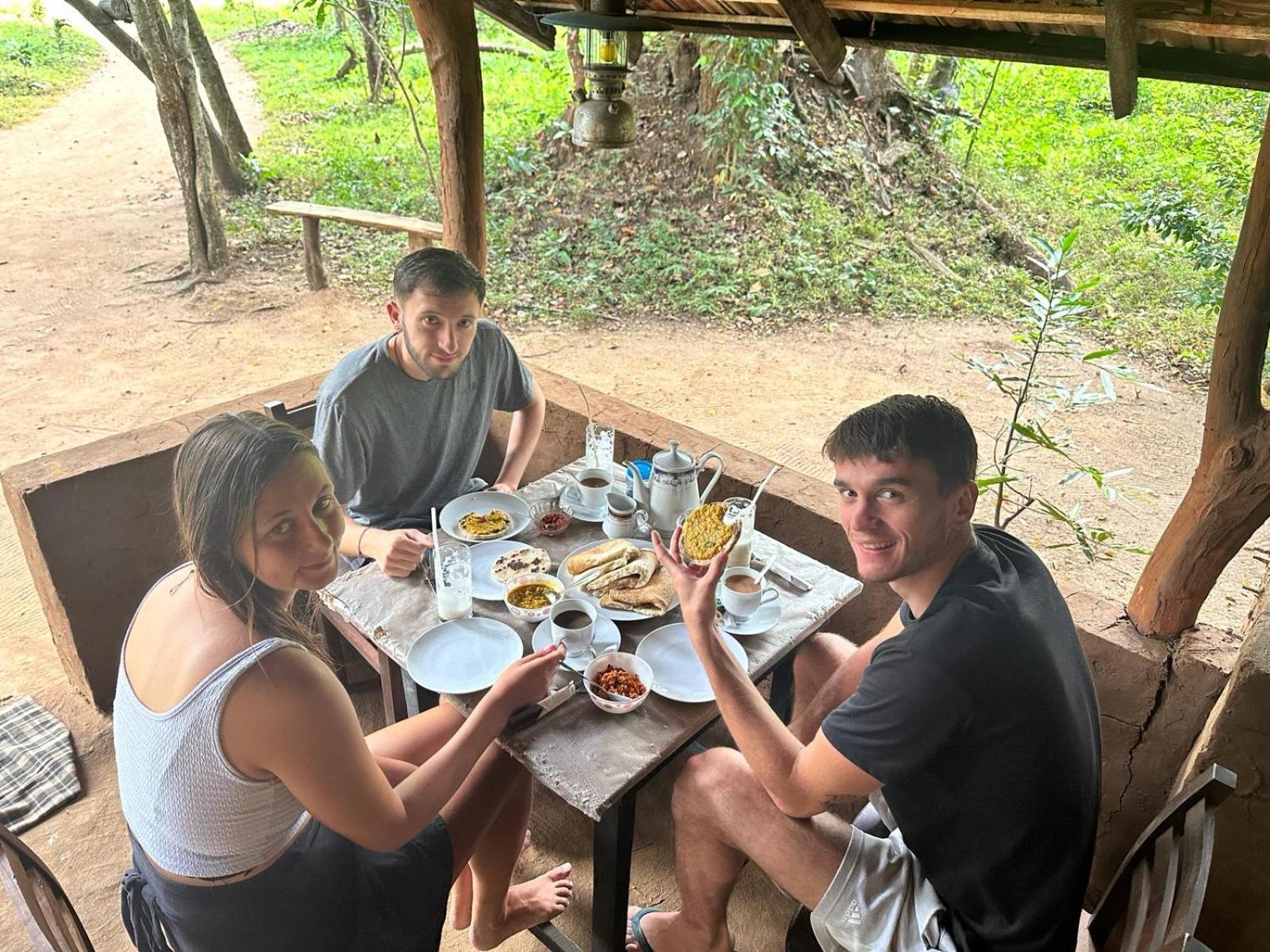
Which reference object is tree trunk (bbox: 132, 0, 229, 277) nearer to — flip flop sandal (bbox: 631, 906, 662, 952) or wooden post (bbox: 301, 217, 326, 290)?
wooden post (bbox: 301, 217, 326, 290)

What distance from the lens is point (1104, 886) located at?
2279mm

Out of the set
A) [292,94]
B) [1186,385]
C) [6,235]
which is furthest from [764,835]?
[292,94]

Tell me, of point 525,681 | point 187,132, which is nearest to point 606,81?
point 525,681

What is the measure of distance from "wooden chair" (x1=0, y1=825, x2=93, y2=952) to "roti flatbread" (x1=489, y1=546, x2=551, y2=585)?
3.38 ft

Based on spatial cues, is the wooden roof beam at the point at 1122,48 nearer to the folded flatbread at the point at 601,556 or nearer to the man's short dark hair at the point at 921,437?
the man's short dark hair at the point at 921,437

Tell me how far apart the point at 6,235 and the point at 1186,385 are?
11366 mm

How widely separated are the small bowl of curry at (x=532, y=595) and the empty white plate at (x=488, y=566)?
1.1 inches

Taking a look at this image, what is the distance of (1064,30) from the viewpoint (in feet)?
7.79

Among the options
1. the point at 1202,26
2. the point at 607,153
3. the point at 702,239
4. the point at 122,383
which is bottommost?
the point at 122,383

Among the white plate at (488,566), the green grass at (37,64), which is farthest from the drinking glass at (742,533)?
the green grass at (37,64)

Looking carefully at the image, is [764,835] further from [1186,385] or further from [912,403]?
[1186,385]

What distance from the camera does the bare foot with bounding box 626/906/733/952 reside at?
1.96m

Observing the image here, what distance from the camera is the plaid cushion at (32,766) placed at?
2553 millimetres

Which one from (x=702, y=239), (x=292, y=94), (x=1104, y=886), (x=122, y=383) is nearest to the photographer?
(x=1104, y=886)
